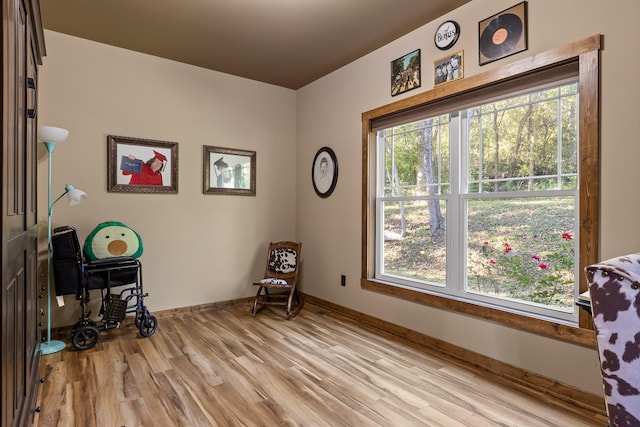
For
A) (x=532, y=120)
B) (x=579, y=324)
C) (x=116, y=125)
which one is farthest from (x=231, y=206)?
(x=579, y=324)

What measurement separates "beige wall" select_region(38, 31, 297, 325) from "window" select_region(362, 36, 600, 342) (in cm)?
148

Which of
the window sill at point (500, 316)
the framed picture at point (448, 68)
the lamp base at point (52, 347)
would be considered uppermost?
the framed picture at point (448, 68)

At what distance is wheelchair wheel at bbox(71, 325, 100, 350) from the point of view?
2865 mm

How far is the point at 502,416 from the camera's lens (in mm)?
1999

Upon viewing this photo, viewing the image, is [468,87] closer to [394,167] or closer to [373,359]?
[394,167]

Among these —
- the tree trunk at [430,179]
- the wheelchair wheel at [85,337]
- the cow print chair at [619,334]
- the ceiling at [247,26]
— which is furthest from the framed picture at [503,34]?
the wheelchair wheel at [85,337]

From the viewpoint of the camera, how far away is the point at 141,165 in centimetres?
363

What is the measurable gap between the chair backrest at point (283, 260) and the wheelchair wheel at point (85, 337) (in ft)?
5.82

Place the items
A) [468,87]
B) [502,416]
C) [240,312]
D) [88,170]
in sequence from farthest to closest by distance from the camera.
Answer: [240,312], [88,170], [468,87], [502,416]

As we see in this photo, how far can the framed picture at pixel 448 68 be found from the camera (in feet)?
8.95

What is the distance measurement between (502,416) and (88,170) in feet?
12.4

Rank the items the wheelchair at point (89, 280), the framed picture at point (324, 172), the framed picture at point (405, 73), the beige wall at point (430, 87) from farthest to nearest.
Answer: the framed picture at point (324, 172), the framed picture at point (405, 73), the wheelchair at point (89, 280), the beige wall at point (430, 87)

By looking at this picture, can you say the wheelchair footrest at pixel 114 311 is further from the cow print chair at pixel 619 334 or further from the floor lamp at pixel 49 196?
the cow print chair at pixel 619 334

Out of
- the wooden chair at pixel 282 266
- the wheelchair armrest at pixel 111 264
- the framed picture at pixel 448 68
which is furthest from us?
the wooden chair at pixel 282 266
